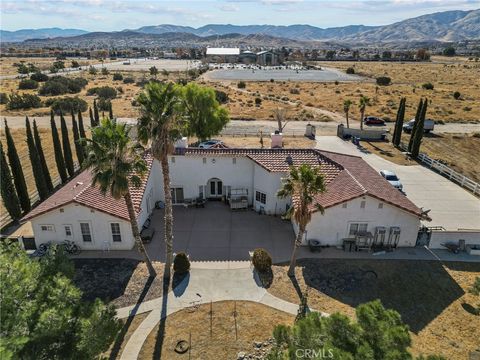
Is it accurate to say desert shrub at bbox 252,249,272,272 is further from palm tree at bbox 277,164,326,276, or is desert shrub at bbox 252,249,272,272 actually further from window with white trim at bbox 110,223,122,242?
window with white trim at bbox 110,223,122,242

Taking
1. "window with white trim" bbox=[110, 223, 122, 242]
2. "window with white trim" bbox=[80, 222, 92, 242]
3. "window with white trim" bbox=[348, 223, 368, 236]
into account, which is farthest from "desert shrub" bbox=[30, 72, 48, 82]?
"window with white trim" bbox=[348, 223, 368, 236]

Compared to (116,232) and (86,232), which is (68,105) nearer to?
(86,232)

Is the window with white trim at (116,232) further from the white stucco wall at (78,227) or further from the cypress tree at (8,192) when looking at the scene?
the cypress tree at (8,192)

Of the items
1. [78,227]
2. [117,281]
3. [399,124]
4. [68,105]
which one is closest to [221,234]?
[117,281]

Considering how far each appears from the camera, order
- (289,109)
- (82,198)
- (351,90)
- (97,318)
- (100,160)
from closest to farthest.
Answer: (97,318), (100,160), (82,198), (289,109), (351,90)

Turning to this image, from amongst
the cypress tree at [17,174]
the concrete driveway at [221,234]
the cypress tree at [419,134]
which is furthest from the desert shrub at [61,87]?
the cypress tree at [419,134]

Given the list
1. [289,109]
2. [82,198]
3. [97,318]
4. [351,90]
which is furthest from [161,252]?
[351,90]

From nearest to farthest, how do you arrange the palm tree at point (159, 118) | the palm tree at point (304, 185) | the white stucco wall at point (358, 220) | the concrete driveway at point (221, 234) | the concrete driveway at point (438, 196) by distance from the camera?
the palm tree at point (159, 118) < the palm tree at point (304, 185) < the white stucco wall at point (358, 220) < the concrete driveway at point (221, 234) < the concrete driveway at point (438, 196)

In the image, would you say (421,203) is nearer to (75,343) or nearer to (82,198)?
(82,198)
